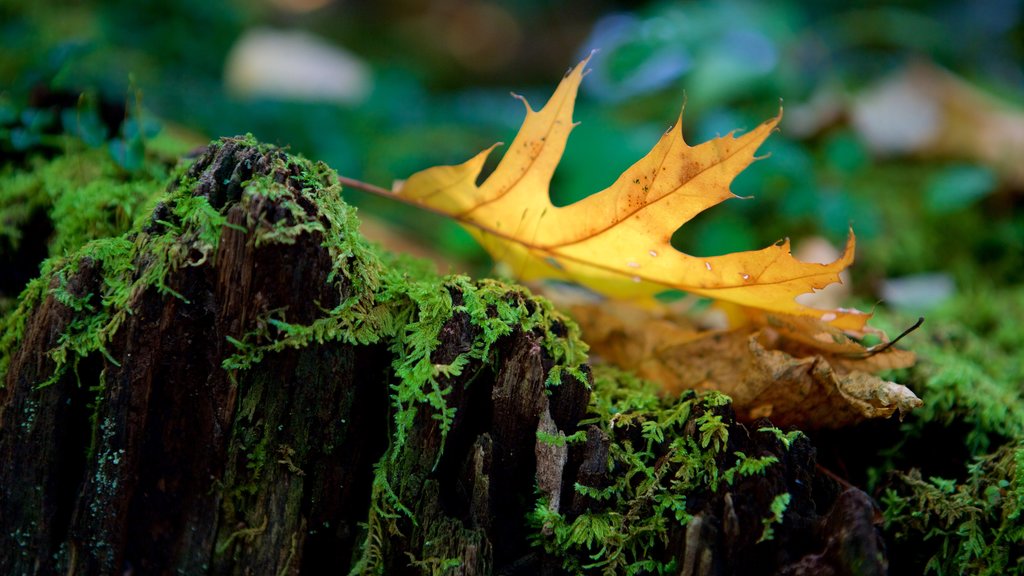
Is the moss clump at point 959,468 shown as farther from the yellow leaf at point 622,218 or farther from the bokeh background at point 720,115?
the bokeh background at point 720,115

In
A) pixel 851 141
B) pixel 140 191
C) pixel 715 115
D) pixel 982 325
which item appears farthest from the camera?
pixel 715 115

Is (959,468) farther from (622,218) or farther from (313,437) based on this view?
(313,437)

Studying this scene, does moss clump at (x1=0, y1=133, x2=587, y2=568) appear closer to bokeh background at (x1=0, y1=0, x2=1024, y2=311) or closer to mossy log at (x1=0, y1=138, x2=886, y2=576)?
mossy log at (x1=0, y1=138, x2=886, y2=576)

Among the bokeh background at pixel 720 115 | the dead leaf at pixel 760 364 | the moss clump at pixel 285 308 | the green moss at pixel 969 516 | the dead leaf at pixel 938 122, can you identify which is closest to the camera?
the moss clump at pixel 285 308

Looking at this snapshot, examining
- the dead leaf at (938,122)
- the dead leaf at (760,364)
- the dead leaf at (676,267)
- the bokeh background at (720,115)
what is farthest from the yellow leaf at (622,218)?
the dead leaf at (938,122)

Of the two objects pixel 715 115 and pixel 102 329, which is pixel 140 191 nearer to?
pixel 102 329

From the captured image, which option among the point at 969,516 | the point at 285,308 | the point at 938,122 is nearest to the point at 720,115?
the point at 938,122

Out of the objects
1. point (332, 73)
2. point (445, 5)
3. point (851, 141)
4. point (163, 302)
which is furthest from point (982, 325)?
point (445, 5)
